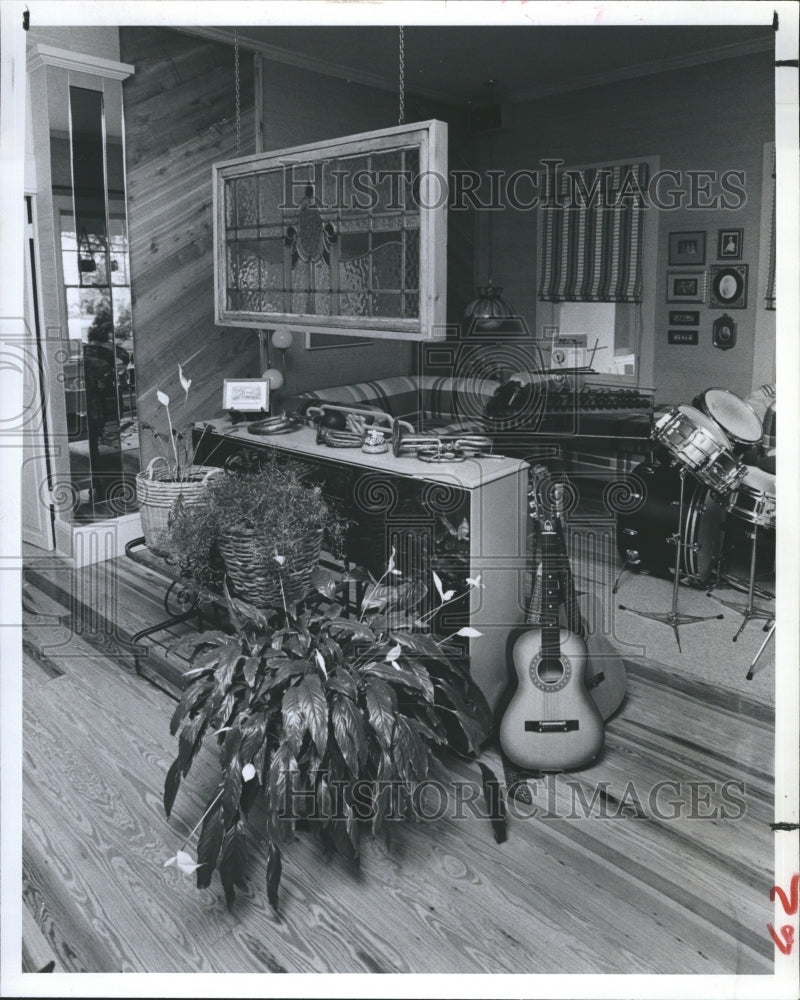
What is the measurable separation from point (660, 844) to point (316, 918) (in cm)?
112

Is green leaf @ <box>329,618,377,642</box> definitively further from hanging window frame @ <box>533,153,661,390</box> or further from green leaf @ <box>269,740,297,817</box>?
hanging window frame @ <box>533,153,661,390</box>

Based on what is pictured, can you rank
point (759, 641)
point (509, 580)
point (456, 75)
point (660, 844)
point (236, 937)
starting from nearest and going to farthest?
point (236, 937), point (660, 844), point (509, 580), point (759, 641), point (456, 75)

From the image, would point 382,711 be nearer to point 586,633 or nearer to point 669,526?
point 586,633

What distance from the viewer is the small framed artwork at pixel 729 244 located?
659 cm

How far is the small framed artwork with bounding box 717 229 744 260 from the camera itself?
6.59m

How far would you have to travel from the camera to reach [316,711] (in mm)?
2475

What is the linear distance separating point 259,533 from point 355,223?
190 centimetres

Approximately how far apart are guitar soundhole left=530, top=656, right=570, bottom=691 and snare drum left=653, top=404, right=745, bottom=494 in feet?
4.88

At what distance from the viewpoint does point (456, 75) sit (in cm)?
705

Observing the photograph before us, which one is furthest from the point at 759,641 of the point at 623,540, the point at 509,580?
the point at 509,580

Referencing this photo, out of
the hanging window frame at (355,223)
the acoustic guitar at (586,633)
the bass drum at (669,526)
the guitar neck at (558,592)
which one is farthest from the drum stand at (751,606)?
the hanging window frame at (355,223)

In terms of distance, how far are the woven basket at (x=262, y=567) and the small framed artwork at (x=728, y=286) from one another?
476 cm

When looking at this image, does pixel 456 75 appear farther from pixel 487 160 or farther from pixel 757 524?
pixel 757 524

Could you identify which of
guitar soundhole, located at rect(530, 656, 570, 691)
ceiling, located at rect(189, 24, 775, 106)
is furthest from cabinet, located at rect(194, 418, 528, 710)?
ceiling, located at rect(189, 24, 775, 106)
